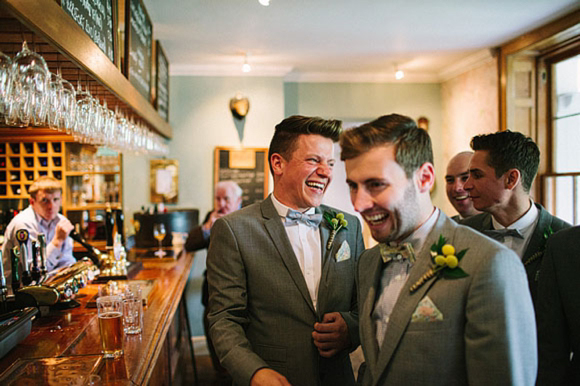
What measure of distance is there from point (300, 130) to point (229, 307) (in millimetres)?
750

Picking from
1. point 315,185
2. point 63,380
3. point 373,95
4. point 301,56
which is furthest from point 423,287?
point 373,95

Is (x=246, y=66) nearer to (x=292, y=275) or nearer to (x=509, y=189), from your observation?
(x=509, y=189)

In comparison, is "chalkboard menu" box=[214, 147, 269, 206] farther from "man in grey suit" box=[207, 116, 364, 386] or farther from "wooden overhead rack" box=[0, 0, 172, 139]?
"man in grey suit" box=[207, 116, 364, 386]

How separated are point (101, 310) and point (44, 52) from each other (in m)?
1.12

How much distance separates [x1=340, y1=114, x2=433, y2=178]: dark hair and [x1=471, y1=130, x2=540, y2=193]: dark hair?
41.4 inches

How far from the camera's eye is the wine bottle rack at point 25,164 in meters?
5.42

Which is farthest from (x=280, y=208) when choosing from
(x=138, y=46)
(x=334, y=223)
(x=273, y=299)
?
(x=138, y=46)

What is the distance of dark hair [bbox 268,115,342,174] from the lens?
1.83m

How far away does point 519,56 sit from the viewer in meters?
4.67

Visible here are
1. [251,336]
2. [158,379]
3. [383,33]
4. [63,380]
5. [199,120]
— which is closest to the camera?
[63,380]

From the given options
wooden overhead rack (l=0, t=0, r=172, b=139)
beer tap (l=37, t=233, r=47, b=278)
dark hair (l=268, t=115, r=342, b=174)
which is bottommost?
beer tap (l=37, t=233, r=47, b=278)

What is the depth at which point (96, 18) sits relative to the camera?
234 centimetres

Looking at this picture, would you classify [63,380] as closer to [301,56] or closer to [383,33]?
[383,33]

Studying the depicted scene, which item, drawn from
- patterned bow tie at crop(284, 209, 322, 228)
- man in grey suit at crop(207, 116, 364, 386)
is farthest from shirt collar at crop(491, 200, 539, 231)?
patterned bow tie at crop(284, 209, 322, 228)
